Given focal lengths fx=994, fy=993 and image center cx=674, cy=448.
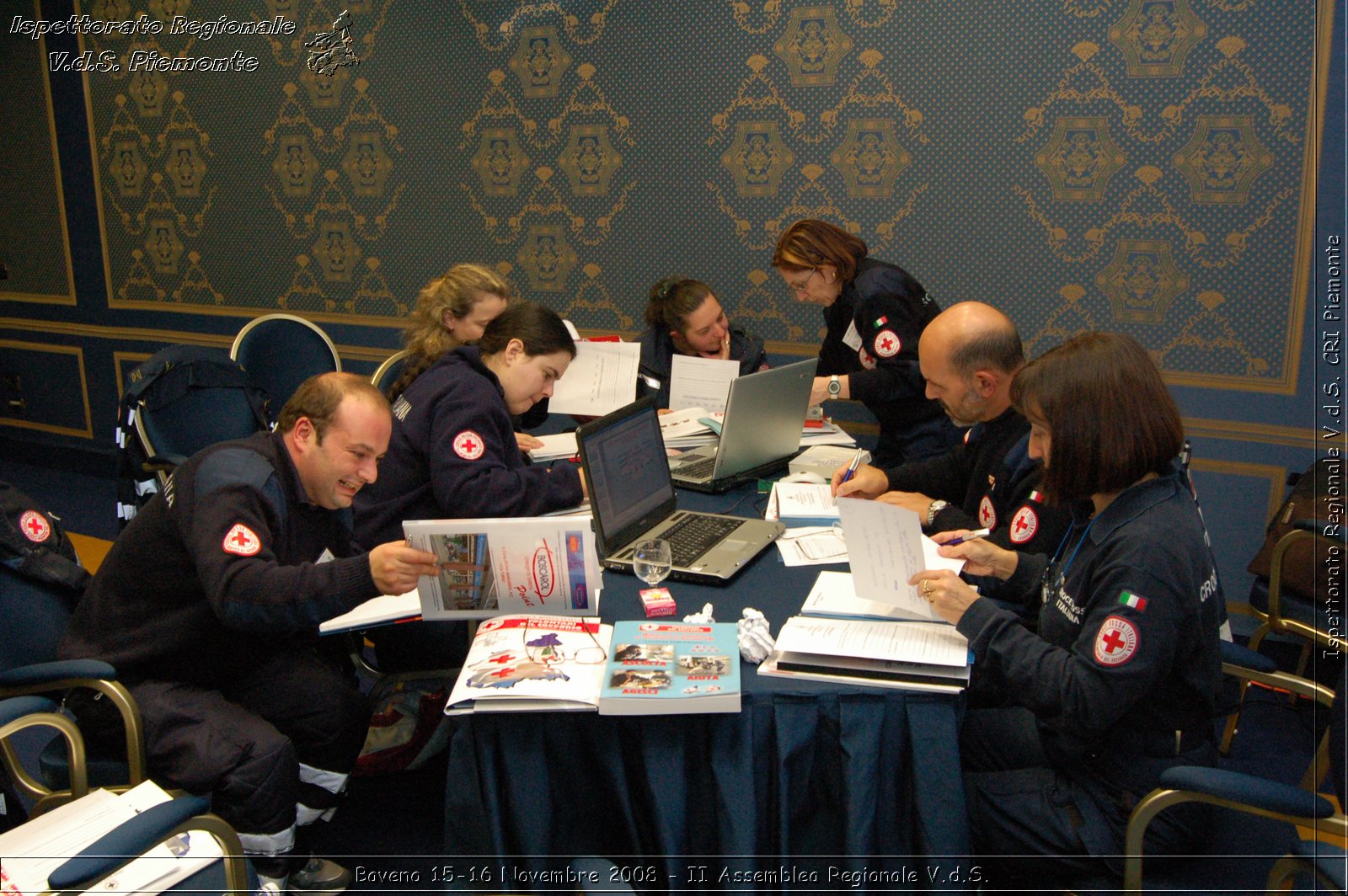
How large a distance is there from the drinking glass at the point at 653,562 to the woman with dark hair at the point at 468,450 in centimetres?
47

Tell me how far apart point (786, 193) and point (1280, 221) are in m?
1.85

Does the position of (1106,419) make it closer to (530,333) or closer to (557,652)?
(557,652)

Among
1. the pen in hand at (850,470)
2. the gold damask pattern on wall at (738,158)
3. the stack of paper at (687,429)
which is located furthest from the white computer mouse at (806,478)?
the gold damask pattern on wall at (738,158)

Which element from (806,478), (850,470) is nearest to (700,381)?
(806,478)

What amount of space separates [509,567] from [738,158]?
2.82 meters

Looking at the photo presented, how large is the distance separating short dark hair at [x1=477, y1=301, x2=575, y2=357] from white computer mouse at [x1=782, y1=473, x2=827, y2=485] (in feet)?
2.50

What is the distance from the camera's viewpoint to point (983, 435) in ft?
8.95

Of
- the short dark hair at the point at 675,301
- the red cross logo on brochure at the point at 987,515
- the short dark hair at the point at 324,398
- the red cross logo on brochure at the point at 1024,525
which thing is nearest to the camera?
the short dark hair at the point at 324,398

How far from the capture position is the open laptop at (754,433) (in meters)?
2.92

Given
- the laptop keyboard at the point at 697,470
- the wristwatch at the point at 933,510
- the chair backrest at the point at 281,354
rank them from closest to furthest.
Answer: the wristwatch at the point at 933,510 → the laptop keyboard at the point at 697,470 → the chair backrest at the point at 281,354

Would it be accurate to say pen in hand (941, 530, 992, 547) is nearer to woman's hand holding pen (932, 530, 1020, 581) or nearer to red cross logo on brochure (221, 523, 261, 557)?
woman's hand holding pen (932, 530, 1020, 581)

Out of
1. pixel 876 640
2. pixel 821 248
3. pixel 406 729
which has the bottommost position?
pixel 406 729

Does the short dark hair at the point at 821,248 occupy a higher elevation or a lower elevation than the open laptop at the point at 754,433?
higher

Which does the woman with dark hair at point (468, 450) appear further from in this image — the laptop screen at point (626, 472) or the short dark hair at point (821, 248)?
the short dark hair at point (821, 248)
